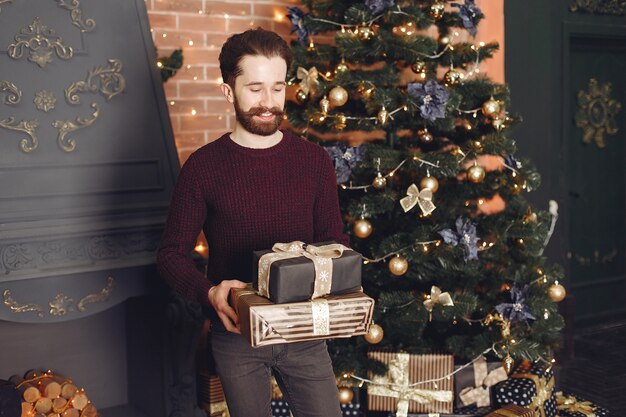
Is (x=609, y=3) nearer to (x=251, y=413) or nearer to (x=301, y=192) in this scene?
(x=301, y=192)

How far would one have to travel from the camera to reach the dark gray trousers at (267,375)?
2.25 m

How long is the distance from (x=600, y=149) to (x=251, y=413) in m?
4.37

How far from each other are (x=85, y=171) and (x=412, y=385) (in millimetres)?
1570

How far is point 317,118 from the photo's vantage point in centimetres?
342

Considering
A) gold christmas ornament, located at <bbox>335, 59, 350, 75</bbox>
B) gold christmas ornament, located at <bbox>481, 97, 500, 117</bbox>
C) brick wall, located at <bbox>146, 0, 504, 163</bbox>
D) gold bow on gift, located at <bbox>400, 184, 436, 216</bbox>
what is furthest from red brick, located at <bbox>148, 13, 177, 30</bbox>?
gold christmas ornament, located at <bbox>481, 97, 500, 117</bbox>

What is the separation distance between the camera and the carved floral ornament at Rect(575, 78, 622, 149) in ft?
18.8

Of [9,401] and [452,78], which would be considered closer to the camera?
[9,401]

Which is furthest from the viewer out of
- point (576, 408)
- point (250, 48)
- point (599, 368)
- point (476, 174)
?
point (599, 368)

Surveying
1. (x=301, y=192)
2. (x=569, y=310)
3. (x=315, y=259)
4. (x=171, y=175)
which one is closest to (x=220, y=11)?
(x=171, y=175)

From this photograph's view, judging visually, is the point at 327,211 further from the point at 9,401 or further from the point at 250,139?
the point at 9,401

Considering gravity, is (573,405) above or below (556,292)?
below

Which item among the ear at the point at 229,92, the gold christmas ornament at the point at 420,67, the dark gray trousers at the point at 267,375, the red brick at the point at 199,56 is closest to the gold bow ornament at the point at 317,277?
the dark gray trousers at the point at 267,375

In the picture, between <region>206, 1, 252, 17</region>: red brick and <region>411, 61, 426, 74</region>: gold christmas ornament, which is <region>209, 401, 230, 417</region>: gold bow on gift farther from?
<region>206, 1, 252, 17</region>: red brick

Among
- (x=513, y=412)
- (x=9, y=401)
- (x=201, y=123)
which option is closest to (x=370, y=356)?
(x=513, y=412)
